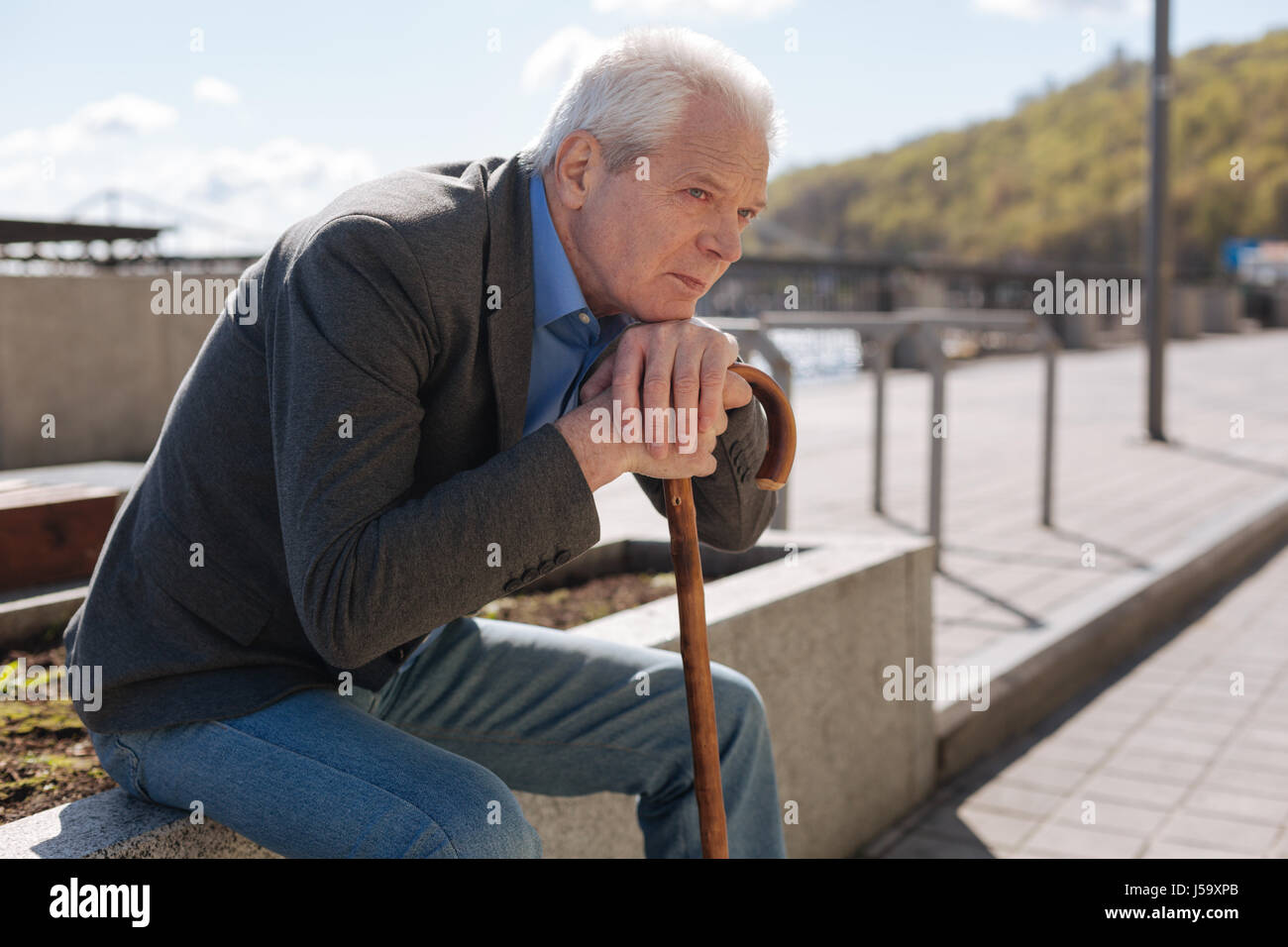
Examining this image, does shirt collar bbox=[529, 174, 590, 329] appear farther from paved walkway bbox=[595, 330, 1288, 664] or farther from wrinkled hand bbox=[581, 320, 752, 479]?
paved walkway bbox=[595, 330, 1288, 664]

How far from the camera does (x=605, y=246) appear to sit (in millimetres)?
1820

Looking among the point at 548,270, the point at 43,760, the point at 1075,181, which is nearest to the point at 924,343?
the point at 548,270

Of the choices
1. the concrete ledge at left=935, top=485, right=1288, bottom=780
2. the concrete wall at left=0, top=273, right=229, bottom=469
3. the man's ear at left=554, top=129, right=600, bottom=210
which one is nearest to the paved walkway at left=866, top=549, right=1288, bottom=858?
the concrete ledge at left=935, top=485, right=1288, bottom=780

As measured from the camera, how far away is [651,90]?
1.72 m

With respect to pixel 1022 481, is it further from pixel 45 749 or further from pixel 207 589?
pixel 207 589

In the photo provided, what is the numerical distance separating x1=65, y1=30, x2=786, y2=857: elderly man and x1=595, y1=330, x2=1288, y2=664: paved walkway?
91.3 inches

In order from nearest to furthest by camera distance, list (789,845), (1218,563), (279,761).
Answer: (279,761), (789,845), (1218,563)

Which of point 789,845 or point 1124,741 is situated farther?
point 1124,741

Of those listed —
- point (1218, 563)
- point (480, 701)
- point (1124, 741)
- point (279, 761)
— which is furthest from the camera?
point (1218, 563)

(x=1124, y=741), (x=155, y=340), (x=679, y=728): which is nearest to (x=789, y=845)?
(x=679, y=728)

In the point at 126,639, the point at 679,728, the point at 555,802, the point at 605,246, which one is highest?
the point at 605,246

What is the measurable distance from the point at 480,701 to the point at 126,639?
22.0 inches

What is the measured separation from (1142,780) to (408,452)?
118 inches

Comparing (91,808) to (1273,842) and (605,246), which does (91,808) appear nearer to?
(605,246)
